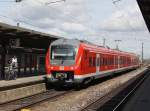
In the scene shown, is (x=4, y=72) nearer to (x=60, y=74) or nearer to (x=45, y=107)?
(x=60, y=74)

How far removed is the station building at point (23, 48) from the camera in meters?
22.5

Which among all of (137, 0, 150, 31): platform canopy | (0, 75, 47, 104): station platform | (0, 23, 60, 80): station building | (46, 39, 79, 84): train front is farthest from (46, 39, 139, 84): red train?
(137, 0, 150, 31): platform canopy

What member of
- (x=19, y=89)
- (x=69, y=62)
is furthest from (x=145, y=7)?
(x=19, y=89)

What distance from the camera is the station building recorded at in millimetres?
22509

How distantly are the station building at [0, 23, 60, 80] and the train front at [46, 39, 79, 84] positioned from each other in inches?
74.9

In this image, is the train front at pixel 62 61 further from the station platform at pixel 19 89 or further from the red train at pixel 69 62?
the station platform at pixel 19 89

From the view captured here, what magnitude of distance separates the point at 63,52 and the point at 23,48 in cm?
685

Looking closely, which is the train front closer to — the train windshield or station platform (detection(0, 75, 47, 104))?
the train windshield

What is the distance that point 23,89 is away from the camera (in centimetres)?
1931

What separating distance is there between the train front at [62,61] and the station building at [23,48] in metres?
1.90

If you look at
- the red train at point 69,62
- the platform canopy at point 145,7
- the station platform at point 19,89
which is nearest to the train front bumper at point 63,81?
the red train at point 69,62

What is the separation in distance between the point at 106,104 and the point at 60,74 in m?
5.60

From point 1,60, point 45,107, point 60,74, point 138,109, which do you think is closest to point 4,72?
point 1,60

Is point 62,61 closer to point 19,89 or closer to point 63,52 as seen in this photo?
point 63,52
